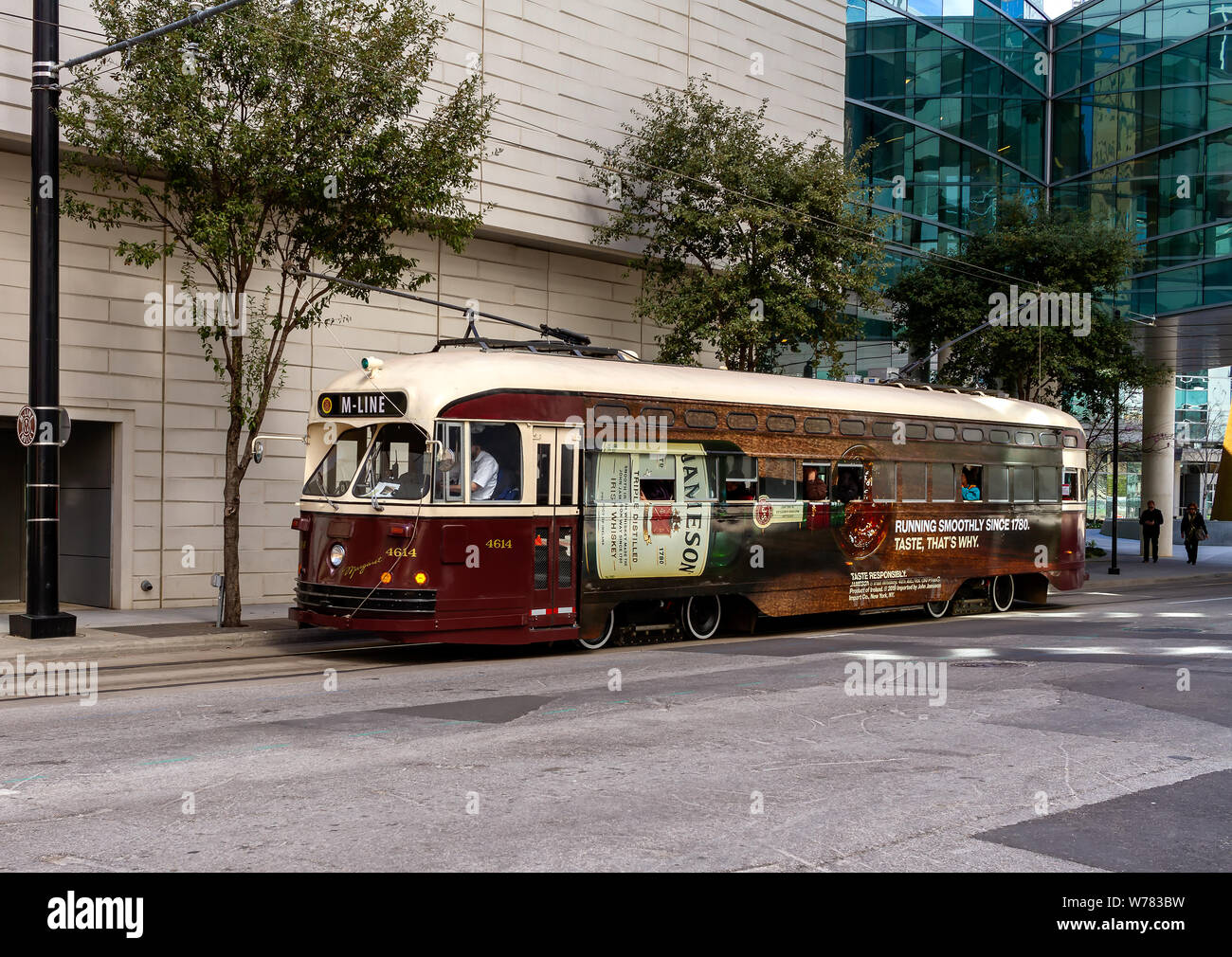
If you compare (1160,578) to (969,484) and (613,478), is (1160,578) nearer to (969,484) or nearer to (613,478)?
(969,484)

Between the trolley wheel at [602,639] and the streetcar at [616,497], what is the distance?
26 mm

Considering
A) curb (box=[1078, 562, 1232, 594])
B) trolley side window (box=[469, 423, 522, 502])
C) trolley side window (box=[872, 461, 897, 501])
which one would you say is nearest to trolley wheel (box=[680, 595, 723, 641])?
trolley side window (box=[872, 461, 897, 501])

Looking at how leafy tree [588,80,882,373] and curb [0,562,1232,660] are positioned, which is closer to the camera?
curb [0,562,1232,660]

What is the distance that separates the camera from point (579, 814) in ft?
23.0

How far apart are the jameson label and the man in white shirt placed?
1.47m

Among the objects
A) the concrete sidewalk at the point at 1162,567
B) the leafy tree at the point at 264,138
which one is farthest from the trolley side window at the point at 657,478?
the concrete sidewalk at the point at 1162,567

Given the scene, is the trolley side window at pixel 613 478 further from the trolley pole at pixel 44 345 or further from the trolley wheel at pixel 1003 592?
the trolley wheel at pixel 1003 592

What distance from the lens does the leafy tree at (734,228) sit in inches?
931

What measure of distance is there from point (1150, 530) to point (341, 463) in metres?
31.8

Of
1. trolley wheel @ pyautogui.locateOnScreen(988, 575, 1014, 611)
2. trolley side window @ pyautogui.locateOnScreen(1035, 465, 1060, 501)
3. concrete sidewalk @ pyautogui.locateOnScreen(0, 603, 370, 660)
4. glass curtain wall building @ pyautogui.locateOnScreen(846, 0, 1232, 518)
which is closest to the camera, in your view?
concrete sidewalk @ pyautogui.locateOnScreen(0, 603, 370, 660)

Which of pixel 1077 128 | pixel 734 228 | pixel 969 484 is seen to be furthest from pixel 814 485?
pixel 1077 128

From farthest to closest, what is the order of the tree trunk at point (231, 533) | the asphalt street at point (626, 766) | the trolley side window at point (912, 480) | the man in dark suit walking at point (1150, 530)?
the man in dark suit walking at point (1150, 530) → the trolley side window at point (912, 480) → the tree trunk at point (231, 533) → the asphalt street at point (626, 766)

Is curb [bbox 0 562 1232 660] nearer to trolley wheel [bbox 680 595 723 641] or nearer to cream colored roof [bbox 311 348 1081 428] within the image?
cream colored roof [bbox 311 348 1081 428]

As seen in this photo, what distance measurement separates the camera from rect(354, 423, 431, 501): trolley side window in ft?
46.1
